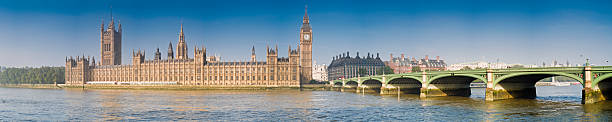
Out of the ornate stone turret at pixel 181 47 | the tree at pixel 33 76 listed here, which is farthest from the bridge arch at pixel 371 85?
the tree at pixel 33 76

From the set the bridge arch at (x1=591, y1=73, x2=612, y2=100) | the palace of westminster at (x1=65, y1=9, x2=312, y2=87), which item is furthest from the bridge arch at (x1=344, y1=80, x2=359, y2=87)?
the bridge arch at (x1=591, y1=73, x2=612, y2=100)

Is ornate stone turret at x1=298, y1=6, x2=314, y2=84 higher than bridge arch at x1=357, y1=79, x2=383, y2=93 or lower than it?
higher

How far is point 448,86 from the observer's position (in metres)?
77.5

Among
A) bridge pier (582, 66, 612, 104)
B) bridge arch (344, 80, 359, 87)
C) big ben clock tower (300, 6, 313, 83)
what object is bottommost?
bridge arch (344, 80, 359, 87)

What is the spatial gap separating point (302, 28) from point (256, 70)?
904 inches

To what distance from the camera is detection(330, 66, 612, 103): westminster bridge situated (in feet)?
165

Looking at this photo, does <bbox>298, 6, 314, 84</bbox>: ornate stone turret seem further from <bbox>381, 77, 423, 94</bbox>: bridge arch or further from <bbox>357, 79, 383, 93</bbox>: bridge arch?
<bbox>381, 77, 423, 94</bbox>: bridge arch

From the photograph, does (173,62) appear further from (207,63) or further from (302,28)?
(302,28)

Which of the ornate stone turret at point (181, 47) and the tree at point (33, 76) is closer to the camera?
the tree at point (33, 76)

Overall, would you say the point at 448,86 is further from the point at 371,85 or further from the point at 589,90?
the point at 371,85

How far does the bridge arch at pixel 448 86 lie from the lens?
73250 mm

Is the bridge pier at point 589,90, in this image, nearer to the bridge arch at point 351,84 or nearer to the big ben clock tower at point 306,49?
the bridge arch at point 351,84

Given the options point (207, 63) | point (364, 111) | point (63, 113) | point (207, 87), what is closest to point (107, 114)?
Answer: point (63, 113)

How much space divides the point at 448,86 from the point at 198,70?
9923 cm
